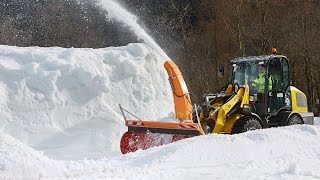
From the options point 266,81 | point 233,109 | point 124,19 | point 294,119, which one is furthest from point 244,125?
point 124,19

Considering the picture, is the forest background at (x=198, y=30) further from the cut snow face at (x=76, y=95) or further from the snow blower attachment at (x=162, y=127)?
the snow blower attachment at (x=162, y=127)

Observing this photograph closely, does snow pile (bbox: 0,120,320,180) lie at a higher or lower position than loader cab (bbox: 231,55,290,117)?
lower

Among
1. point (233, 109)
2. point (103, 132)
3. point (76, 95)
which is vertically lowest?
point (103, 132)

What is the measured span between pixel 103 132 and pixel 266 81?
4.41 meters

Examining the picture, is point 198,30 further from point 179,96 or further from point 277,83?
point 179,96

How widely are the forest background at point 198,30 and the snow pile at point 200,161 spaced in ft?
41.8

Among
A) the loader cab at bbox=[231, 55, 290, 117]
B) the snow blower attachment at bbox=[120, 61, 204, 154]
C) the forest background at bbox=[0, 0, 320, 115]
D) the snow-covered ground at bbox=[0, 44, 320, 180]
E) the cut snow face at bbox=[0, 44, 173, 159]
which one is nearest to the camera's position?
the snow-covered ground at bbox=[0, 44, 320, 180]

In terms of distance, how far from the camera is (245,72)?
37.0 ft

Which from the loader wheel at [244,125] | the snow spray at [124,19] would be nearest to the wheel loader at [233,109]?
the loader wheel at [244,125]

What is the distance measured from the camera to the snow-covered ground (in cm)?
622

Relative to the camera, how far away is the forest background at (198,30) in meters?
23.7

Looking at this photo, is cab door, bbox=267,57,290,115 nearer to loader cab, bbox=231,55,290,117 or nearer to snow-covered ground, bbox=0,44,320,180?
loader cab, bbox=231,55,290,117

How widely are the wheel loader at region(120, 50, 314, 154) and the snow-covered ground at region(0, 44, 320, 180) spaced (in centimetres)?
78

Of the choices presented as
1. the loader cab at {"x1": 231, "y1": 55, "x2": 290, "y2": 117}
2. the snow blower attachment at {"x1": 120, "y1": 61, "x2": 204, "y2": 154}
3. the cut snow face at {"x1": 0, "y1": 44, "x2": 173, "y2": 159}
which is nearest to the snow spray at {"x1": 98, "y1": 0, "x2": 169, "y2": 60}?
the cut snow face at {"x1": 0, "y1": 44, "x2": 173, "y2": 159}
